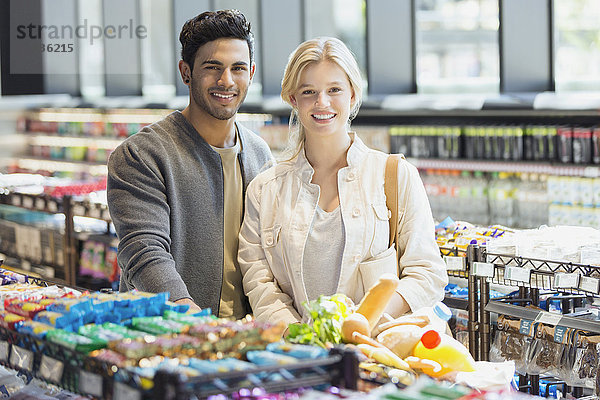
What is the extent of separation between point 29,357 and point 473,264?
165 cm

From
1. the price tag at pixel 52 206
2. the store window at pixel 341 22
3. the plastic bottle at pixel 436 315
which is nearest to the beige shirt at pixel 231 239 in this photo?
the plastic bottle at pixel 436 315

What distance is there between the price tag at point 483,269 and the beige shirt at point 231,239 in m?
0.83

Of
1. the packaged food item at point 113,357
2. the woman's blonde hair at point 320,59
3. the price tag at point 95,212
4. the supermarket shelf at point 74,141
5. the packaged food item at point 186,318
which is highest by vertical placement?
the woman's blonde hair at point 320,59

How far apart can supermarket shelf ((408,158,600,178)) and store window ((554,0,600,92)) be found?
43.1 inches

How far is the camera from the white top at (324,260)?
8.23ft

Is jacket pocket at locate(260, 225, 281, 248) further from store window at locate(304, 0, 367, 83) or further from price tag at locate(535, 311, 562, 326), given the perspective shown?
store window at locate(304, 0, 367, 83)

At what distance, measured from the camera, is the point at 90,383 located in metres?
1.59

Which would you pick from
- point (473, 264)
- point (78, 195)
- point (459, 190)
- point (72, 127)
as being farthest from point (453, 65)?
point (72, 127)

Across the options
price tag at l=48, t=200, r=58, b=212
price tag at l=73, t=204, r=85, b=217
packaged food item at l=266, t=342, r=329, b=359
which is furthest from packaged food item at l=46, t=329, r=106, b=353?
price tag at l=48, t=200, r=58, b=212

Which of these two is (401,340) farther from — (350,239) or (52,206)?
(52,206)

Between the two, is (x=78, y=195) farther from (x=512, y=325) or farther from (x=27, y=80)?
(x=512, y=325)

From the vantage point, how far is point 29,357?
1.81m

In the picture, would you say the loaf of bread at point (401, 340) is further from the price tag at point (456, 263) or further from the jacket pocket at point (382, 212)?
the price tag at point (456, 263)

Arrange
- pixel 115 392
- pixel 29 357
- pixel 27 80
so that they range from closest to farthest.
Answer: pixel 115 392 < pixel 29 357 < pixel 27 80
